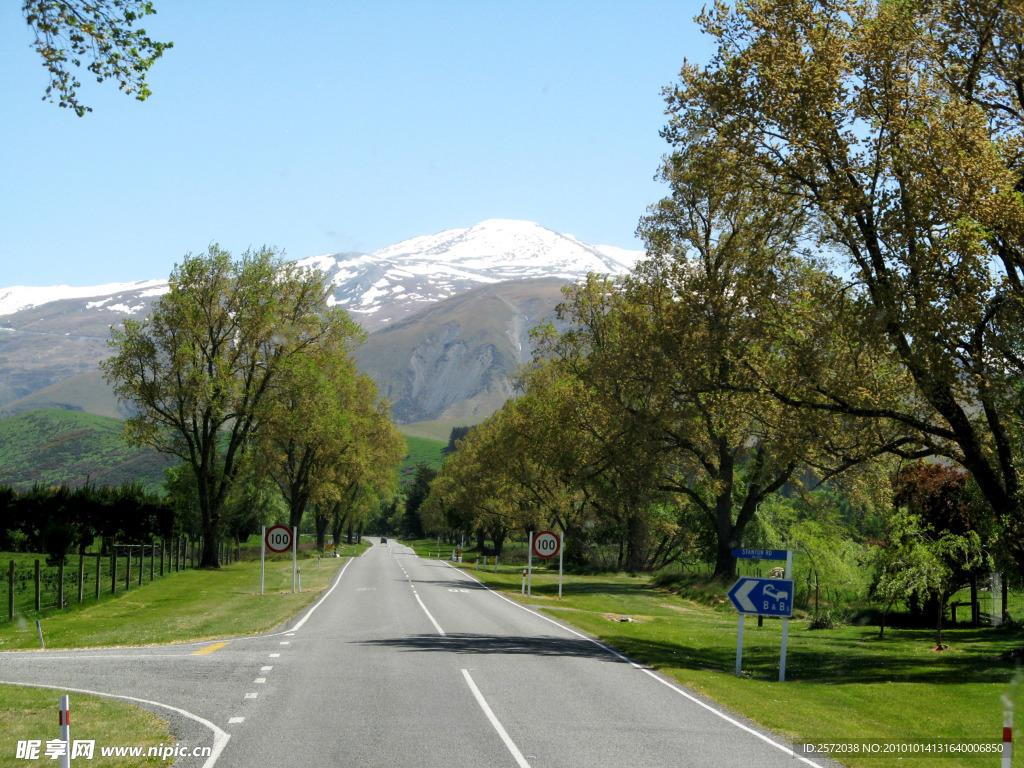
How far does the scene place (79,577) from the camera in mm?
31500

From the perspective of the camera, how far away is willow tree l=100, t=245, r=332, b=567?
49750 mm

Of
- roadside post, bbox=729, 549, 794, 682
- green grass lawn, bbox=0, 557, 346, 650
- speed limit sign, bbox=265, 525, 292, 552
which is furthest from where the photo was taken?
speed limit sign, bbox=265, 525, 292, 552

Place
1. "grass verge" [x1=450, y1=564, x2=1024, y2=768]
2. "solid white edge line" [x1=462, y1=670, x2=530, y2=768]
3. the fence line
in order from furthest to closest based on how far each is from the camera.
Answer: the fence line, "grass verge" [x1=450, y1=564, x2=1024, y2=768], "solid white edge line" [x1=462, y1=670, x2=530, y2=768]

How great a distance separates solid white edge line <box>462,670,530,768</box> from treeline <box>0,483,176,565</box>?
4871cm

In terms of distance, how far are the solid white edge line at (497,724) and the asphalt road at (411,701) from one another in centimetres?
2

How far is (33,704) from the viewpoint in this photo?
12.0 meters

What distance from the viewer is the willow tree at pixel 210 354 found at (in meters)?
49.8

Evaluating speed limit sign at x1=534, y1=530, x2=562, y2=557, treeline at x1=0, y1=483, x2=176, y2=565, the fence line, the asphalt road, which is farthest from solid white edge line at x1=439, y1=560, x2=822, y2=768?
treeline at x1=0, y1=483, x2=176, y2=565

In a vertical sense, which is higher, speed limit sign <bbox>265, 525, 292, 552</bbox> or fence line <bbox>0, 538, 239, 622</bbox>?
speed limit sign <bbox>265, 525, 292, 552</bbox>

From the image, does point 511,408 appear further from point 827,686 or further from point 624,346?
point 827,686

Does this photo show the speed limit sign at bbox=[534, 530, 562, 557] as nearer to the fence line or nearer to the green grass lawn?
the green grass lawn

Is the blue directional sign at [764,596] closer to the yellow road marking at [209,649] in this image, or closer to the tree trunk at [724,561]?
the yellow road marking at [209,649]

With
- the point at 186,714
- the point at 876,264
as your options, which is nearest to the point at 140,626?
the point at 186,714

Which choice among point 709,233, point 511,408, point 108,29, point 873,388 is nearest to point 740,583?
point 873,388
